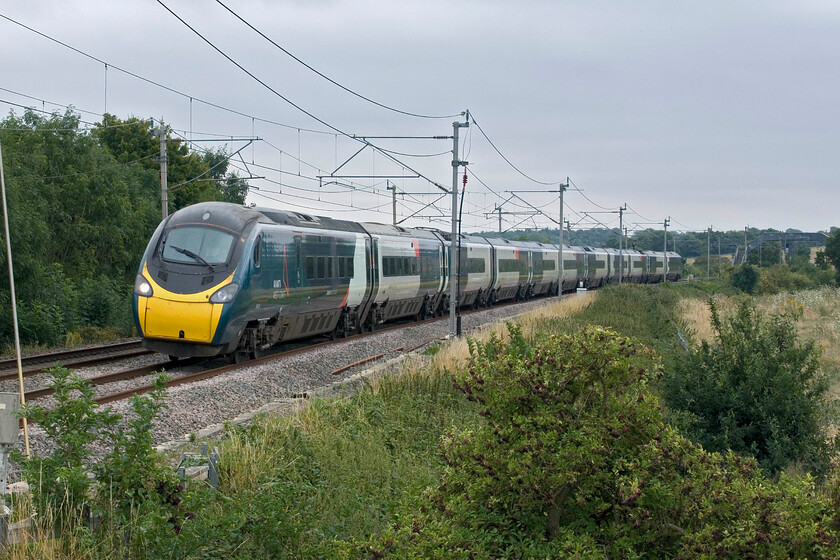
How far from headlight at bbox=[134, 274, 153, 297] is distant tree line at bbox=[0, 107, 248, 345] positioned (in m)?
8.40

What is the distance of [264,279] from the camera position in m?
17.1

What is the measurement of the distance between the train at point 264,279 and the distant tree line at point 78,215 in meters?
7.77

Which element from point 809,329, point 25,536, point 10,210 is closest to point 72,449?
point 25,536

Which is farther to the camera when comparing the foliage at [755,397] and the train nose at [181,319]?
the train nose at [181,319]

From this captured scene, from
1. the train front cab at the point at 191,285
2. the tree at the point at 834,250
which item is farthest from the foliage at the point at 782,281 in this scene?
the train front cab at the point at 191,285

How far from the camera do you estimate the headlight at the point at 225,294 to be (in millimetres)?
15711

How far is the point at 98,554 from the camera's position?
558cm

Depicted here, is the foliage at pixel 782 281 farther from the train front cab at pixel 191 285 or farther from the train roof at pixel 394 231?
the train front cab at pixel 191 285

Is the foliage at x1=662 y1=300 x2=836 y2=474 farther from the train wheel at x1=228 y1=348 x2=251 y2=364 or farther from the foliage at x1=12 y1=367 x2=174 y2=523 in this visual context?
the train wheel at x1=228 y1=348 x2=251 y2=364

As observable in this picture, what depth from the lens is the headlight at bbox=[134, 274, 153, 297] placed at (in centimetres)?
1603

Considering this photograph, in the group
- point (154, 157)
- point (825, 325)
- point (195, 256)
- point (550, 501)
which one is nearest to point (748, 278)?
point (825, 325)

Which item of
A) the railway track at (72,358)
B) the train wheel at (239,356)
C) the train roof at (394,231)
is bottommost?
the railway track at (72,358)

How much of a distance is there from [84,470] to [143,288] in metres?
10.5

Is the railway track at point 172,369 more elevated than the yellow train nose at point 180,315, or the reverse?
the yellow train nose at point 180,315
